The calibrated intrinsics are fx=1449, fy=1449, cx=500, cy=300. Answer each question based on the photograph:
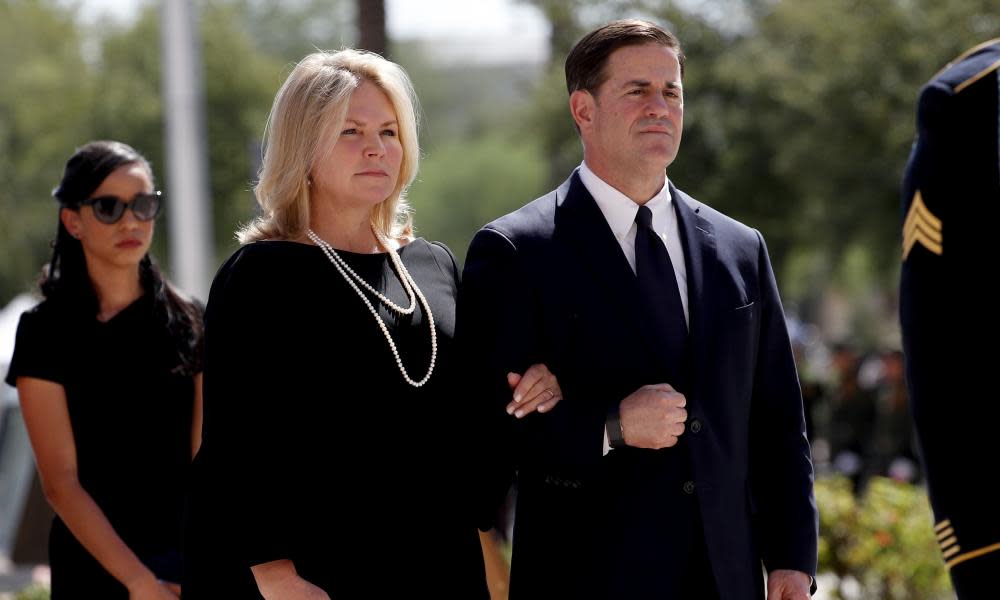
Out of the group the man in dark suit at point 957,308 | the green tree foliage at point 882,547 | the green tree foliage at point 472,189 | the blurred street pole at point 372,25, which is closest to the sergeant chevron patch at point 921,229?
the man in dark suit at point 957,308

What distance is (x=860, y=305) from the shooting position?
44.4 meters

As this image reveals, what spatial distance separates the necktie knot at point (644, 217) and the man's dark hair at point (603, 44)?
0.31 metres

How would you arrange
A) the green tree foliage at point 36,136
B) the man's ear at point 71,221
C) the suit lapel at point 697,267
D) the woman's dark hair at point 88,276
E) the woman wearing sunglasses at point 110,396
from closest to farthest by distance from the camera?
the suit lapel at point 697,267, the woman wearing sunglasses at point 110,396, the woman's dark hair at point 88,276, the man's ear at point 71,221, the green tree foliage at point 36,136

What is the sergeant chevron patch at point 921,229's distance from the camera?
93.8 inches

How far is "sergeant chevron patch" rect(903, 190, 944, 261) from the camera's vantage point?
7.82 ft

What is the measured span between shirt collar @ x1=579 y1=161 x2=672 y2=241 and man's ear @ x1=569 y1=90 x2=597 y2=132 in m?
0.13

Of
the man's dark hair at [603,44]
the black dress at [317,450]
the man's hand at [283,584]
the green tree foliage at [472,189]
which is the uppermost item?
the man's dark hair at [603,44]

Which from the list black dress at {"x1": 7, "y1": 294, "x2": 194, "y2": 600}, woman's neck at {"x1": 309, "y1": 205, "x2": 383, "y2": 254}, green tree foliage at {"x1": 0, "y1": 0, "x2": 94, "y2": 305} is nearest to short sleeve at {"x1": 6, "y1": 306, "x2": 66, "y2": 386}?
black dress at {"x1": 7, "y1": 294, "x2": 194, "y2": 600}

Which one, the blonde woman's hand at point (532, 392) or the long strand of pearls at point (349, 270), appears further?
the long strand of pearls at point (349, 270)

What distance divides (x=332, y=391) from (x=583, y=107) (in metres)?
0.92

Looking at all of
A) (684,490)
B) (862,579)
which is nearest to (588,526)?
(684,490)

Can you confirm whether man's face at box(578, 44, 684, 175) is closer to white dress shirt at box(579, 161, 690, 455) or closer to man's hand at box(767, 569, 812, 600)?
white dress shirt at box(579, 161, 690, 455)

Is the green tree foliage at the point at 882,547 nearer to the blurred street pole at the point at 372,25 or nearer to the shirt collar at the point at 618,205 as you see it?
the blurred street pole at the point at 372,25

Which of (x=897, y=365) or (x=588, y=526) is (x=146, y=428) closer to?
(x=588, y=526)
